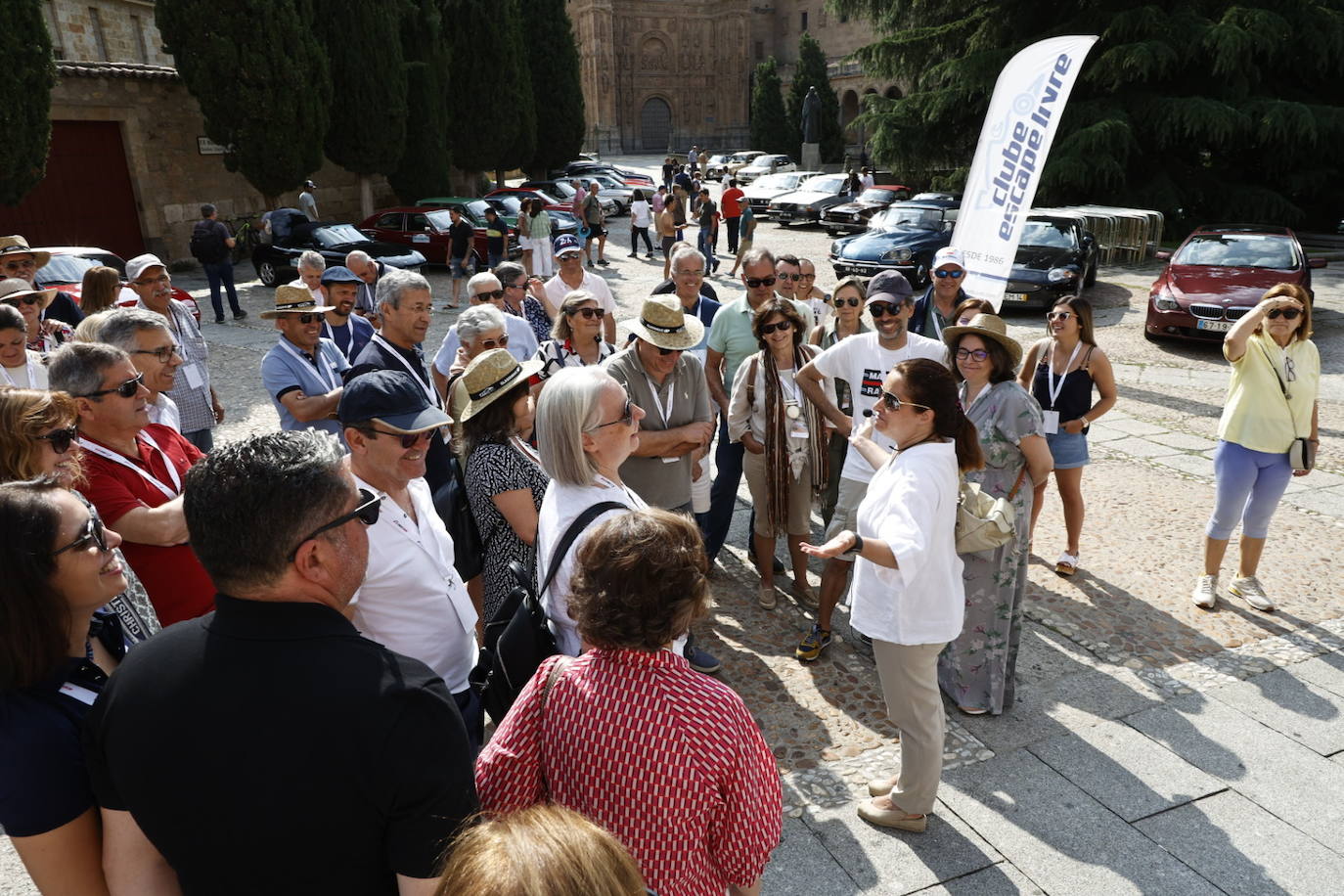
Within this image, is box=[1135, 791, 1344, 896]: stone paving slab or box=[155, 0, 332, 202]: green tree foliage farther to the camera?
box=[155, 0, 332, 202]: green tree foliage

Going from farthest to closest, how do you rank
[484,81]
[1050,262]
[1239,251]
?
1. [484,81]
2. [1050,262]
3. [1239,251]

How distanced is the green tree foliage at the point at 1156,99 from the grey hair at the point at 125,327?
19640 millimetres

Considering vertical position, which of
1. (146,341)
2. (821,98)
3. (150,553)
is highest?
(821,98)

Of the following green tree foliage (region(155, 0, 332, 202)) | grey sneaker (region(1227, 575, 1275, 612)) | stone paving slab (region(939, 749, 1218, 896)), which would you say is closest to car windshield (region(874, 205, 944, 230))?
green tree foliage (region(155, 0, 332, 202))

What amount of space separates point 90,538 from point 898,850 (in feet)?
9.21

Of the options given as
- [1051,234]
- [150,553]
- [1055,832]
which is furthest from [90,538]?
[1051,234]

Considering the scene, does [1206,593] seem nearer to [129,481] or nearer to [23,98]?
[129,481]

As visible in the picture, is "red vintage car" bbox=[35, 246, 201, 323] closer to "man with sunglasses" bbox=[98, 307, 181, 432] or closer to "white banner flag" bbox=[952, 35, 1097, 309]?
"man with sunglasses" bbox=[98, 307, 181, 432]

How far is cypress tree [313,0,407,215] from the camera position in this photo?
20.7 m

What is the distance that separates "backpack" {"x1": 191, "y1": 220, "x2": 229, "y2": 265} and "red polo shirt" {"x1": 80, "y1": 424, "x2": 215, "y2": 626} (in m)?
11.5

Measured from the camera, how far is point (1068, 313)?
5227 mm

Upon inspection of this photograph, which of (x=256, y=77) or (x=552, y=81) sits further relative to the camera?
(x=552, y=81)

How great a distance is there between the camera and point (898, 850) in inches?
128

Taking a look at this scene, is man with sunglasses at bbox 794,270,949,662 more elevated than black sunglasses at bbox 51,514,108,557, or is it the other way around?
black sunglasses at bbox 51,514,108,557
